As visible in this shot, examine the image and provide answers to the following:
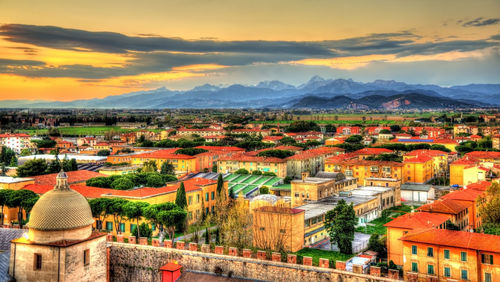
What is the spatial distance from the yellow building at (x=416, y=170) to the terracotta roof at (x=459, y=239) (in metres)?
40.7

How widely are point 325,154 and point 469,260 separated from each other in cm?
5650

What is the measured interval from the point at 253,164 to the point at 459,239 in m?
45.8

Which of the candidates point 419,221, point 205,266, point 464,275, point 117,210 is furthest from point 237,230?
point 464,275

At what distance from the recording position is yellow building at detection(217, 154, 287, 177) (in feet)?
230

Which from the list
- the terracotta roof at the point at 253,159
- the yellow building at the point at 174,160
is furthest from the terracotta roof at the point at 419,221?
the yellow building at the point at 174,160

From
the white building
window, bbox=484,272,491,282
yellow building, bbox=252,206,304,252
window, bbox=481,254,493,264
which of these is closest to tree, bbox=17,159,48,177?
yellow building, bbox=252,206,304,252

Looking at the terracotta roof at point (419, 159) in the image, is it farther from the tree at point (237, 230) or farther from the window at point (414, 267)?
the window at point (414, 267)

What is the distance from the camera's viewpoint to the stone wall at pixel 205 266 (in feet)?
68.3

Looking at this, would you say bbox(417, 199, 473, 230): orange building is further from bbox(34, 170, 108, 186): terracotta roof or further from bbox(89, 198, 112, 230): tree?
bbox(34, 170, 108, 186): terracotta roof

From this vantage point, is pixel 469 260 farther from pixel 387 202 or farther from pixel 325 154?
pixel 325 154

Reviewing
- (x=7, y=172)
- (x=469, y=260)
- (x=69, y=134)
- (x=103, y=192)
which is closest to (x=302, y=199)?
(x=103, y=192)

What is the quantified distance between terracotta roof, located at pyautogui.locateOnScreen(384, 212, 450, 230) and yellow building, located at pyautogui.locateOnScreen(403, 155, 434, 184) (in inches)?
1304

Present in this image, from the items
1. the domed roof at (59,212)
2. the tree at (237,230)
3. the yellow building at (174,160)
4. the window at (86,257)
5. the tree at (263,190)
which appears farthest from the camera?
the yellow building at (174,160)

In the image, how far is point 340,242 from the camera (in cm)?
3531
